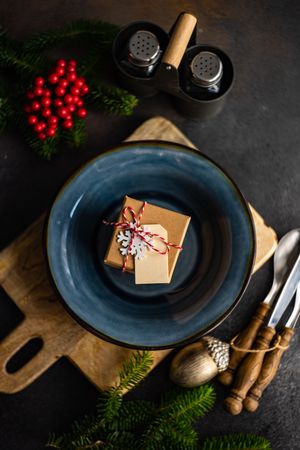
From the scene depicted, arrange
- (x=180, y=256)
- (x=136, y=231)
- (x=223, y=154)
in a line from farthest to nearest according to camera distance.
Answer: (x=223, y=154), (x=180, y=256), (x=136, y=231)

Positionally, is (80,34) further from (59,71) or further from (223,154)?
(223,154)

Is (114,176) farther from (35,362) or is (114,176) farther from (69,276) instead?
(35,362)

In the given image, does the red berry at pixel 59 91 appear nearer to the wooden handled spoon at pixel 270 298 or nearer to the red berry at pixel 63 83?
the red berry at pixel 63 83

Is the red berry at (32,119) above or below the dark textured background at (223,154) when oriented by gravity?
above

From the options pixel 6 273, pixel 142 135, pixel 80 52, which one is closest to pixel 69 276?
pixel 6 273

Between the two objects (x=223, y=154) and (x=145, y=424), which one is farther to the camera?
→ (x=223, y=154)

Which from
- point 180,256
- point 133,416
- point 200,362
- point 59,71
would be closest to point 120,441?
point 133,416

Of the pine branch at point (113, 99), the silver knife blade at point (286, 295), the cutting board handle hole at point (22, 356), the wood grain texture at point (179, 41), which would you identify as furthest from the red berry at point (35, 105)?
the silver knife blade at point (286, 295)
